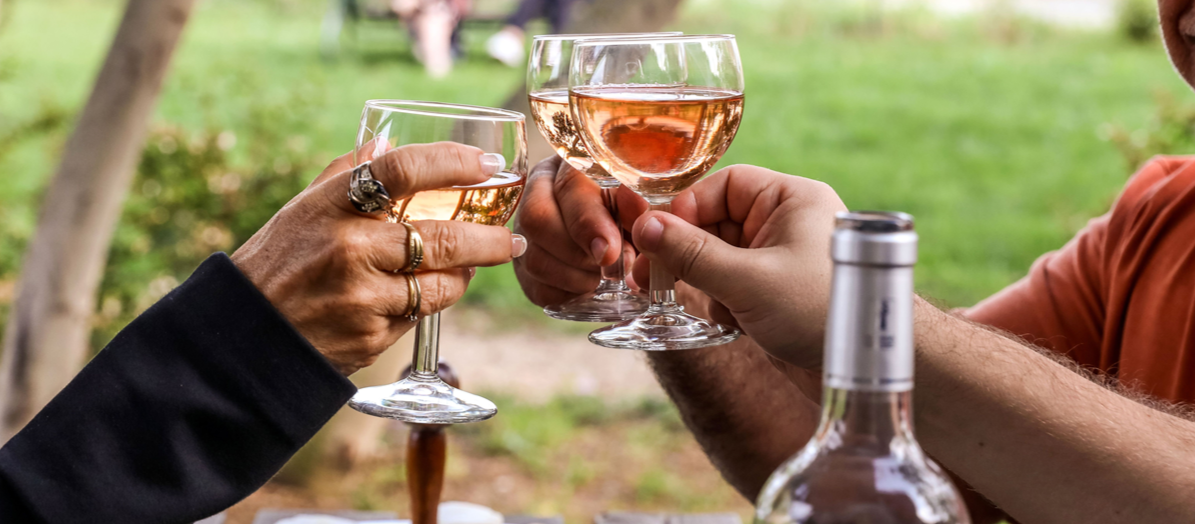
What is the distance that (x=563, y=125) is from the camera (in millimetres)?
1546

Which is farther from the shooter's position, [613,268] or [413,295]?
[613,268]

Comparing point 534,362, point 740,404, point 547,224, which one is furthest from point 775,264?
point 534,362

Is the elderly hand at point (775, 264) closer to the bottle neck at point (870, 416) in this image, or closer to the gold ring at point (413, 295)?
the gold ring at point (413, 295)

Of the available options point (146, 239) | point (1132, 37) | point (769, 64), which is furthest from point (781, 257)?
point (1132, 37)

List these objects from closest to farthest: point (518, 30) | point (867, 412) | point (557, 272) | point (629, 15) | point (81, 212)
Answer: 1. point (867, 412)
2. point (557, 272)
3. point (81, 212)
4. point (629, 15)
5. point (518, 30)

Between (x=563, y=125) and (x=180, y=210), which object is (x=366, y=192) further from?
(x=180, y=210)

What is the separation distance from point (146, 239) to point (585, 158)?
13.0ft

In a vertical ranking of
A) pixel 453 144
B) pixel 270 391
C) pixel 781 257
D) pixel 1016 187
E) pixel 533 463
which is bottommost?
pixel 533 463

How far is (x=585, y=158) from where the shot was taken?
1.58 meters

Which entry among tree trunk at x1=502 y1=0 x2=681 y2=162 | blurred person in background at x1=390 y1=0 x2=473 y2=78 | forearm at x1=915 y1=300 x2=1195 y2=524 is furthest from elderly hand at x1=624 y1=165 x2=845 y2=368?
blurred person in background at x1=390 y1=0 x2=473 y2=78

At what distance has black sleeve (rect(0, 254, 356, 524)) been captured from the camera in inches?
50.7

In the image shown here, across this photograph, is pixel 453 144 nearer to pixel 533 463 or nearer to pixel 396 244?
pixel 396 244

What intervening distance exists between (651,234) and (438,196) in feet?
0.86

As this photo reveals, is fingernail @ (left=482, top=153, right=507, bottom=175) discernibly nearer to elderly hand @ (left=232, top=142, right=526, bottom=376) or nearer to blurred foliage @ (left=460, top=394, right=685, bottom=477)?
elderly hand @ (left=232, top=142, right=526, bottom=376)
